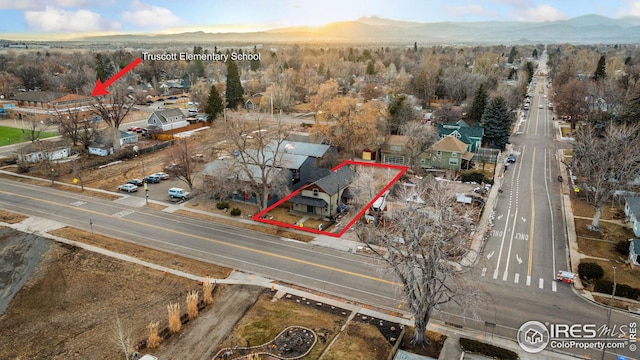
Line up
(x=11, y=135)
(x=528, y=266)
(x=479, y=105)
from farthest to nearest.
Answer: (x=479, y=105) → (x=11, y=135) → (x=528, y=266)

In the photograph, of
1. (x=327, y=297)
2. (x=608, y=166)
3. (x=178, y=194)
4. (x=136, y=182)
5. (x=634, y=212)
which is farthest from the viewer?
(x=136, y=182)

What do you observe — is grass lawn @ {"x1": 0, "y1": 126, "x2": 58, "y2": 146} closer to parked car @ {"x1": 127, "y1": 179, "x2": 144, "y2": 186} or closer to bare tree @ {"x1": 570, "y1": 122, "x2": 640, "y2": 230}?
parked car @ {"x1": 127, "y1": 179, "x2": 144, "y2": 186}

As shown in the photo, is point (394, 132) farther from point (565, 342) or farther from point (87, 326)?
point (87, 326)

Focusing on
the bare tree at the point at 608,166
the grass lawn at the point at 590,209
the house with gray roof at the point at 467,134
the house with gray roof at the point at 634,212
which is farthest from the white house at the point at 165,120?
the house with gray roof at the point at 634,212

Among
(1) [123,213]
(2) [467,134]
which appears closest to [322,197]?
(1) [123,213]

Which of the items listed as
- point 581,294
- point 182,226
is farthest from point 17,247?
point 581,294

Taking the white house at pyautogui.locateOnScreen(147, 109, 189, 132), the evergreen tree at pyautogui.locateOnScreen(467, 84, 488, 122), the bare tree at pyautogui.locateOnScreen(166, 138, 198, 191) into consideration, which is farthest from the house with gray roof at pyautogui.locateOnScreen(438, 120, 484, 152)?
the white house at pyautogui.locateOnScreen(147, 109, 189, 132)

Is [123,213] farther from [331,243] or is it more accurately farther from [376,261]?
[376,261]

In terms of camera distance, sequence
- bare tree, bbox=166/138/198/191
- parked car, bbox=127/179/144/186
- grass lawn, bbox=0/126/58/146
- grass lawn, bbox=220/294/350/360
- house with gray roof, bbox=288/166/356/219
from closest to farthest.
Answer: grass lawn, bbox=220/294/350/360, house with gray roof, bbox=288/166/356/219, bare tree, bbox=166/138/198/191, parked car, bbox=127/179/144/186, grass lawn, bbox=0/126/58/146
